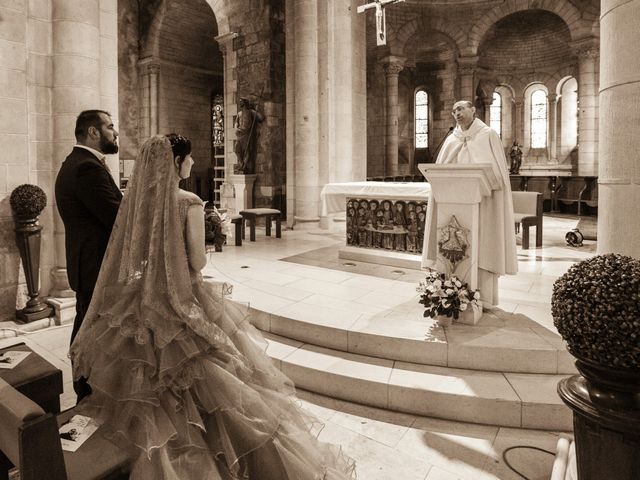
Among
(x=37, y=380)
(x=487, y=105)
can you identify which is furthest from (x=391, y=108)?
(x=37, y=380)

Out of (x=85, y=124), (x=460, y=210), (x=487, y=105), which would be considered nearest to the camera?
(x=85, y=124)

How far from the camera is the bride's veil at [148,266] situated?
214 cm

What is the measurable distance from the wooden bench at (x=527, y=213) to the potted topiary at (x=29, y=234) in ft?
20.7

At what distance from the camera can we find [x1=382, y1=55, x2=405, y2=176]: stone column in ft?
54.7

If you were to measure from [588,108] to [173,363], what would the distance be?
16471 mm

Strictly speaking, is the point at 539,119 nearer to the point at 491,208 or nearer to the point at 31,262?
the point at 491,208

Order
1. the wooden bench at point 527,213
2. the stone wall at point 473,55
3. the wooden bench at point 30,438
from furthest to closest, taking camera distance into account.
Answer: the stone wall at point 473,55 < the wooden bench at point 527,213 < the wooden bench at point 30,438

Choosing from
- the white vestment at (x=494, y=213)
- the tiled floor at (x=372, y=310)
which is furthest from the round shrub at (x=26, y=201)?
the white vestment at (x=494, y=213)

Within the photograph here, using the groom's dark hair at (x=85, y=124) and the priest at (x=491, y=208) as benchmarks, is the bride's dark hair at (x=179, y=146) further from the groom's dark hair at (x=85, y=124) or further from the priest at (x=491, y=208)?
the priest at (x=491, y=208)

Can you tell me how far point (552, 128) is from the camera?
19.4 metres

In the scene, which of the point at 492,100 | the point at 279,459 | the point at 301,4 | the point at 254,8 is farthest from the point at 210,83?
the point at 279,459

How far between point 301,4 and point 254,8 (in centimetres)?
226

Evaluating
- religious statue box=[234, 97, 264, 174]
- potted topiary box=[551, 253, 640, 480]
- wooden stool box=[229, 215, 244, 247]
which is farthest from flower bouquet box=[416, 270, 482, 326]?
religious statue box=[234, 97, 264, 174]

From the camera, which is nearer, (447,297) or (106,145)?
(106,145)
